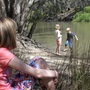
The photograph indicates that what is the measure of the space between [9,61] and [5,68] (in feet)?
0.36

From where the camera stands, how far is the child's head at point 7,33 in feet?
9.11

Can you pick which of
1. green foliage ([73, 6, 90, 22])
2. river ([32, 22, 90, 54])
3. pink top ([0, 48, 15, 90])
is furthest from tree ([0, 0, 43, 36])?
green foliage ([73, 6, 90, 22])

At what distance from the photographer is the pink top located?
9.28 feet

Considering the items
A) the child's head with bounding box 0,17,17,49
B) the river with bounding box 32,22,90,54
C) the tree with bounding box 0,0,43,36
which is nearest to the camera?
the child's head with bounding box 0,17,17,49

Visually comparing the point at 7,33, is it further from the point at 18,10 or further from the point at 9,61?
the point at 18,10

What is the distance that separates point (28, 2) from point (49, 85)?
891 centimetres

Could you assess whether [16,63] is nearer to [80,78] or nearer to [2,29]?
[2,29]

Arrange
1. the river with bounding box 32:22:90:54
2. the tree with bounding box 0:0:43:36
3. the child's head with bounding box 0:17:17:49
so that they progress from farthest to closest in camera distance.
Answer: the tree with bounding box 0:0:43:36
the river with bounding box 32:22:90:54
the child's head with bounding box 0:17:17:49

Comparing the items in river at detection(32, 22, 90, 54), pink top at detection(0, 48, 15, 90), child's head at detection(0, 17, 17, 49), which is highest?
child's head at detection(0, 17, 17, 49)

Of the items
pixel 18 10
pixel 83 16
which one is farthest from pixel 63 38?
pixel 83 16

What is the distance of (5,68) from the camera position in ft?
9.50

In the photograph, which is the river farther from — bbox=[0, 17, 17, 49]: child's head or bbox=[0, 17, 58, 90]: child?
bbox=[0, 17, 17, 49]: child's head

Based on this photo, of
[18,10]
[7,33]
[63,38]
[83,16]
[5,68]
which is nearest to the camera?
[7,33]

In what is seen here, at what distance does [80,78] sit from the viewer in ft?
13.2
